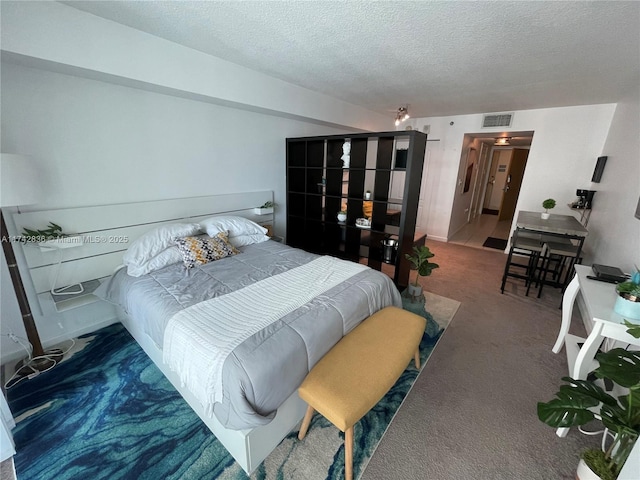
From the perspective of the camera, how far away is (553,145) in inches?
161

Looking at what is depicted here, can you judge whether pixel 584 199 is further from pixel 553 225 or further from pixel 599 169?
pixel 553 225

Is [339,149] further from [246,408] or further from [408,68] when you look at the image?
[246,408]

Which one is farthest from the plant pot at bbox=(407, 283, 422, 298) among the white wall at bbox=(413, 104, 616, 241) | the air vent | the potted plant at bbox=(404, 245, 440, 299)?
the air vent

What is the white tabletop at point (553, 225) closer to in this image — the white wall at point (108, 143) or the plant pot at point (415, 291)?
the plant pot at point (415, 291)

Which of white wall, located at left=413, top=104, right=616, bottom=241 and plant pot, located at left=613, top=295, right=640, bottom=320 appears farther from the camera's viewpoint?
white wall, located at left=413, top=104, right=616, bottom=241

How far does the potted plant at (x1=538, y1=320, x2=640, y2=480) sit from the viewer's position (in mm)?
1071

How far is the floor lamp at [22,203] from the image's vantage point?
1.51 metres

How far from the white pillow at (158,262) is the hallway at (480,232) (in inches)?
199

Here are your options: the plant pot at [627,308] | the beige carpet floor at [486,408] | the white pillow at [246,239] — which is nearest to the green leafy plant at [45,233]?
the white pillow at [246,239]

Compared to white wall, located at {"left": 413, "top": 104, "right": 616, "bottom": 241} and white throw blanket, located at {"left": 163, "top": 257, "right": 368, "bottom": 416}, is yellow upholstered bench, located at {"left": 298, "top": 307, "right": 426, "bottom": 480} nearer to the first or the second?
white throw blanket, located at {"left": 163, "top": 257, "right": 368, "bottom": 416}

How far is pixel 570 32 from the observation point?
5.79ft

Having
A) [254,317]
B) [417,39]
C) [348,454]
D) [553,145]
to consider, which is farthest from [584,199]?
[254,317]

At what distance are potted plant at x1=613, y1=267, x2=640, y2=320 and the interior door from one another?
6.97 meters

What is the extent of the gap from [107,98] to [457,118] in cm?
521
